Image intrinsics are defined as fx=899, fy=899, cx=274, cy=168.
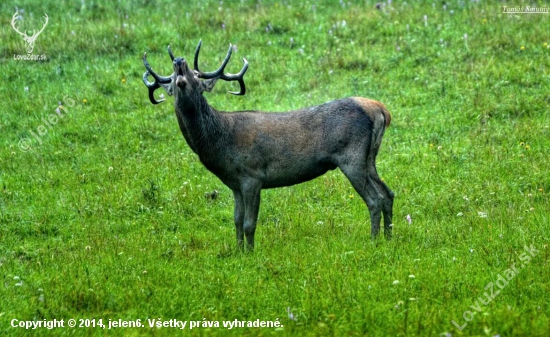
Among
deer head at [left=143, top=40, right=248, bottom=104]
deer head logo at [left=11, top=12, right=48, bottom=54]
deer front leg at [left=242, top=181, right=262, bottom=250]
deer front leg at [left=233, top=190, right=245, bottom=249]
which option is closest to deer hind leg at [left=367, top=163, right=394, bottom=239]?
deer front leg at [left=242, top=181, right=262, bottom=250]

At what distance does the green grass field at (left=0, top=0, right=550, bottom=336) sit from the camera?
26.2ft

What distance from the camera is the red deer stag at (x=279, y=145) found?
32.6ft

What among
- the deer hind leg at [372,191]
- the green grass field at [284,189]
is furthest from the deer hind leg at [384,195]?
the green grass field at [284,189]

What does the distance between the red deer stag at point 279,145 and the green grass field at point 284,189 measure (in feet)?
1.71

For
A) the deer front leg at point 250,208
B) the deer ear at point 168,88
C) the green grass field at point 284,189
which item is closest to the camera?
the green grass field at point 284,189

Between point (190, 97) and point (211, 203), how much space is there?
242 centimetres

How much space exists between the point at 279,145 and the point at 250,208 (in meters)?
0.79

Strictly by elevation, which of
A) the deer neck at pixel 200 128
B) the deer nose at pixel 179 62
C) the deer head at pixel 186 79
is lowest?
the deer neck at pixel 200 128

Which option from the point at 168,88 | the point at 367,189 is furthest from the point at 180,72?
the point at 367,189

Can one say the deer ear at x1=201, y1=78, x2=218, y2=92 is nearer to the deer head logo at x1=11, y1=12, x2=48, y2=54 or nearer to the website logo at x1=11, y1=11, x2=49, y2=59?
the website logo at x1=11, y1=11, x2=49, y2=59

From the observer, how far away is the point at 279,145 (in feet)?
33.1

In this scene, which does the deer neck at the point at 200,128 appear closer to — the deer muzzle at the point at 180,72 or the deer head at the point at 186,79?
the deer head at the point at 186,79

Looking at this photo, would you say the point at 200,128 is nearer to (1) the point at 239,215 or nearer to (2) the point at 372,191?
(1) the point at 239,215

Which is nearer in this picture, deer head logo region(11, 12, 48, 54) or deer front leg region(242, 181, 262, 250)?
deer front leg region(242, 181, 262, 250)
